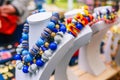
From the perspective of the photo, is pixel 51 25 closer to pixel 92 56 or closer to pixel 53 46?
pixel 53 46

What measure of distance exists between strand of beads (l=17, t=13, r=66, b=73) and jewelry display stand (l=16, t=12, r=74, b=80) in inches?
0.4

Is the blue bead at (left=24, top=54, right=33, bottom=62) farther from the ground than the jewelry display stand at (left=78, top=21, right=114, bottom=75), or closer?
farther from the ground

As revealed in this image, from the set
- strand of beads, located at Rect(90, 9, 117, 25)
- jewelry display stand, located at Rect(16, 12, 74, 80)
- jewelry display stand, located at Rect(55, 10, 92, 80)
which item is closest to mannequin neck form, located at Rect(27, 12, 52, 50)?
jewelry display stand, located at Rect(16, 12, 74, 80)

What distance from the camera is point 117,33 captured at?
850mm

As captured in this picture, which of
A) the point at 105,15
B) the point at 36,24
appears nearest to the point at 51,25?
the point at 36,24

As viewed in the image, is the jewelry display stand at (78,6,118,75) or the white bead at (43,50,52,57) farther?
the jewelry display stand at (78,6,118,75)

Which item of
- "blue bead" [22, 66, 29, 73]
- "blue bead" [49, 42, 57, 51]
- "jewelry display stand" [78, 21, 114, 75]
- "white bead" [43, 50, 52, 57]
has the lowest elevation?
"jewelry display stand" [78, 21, 114, 75]

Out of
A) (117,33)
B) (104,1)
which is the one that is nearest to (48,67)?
(117,33)

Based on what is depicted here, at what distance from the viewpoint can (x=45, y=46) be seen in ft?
1.68

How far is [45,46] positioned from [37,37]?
46 mm

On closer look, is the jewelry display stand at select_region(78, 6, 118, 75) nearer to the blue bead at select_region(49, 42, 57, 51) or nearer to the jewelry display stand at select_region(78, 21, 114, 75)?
the jewelry display stand at select_region(78, 21, 114, 75)

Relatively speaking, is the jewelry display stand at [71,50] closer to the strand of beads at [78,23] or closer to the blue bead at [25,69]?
the strand of beads at [78,23]

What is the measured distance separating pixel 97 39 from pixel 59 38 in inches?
12.4

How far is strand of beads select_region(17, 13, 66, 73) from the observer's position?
1.65 feet
